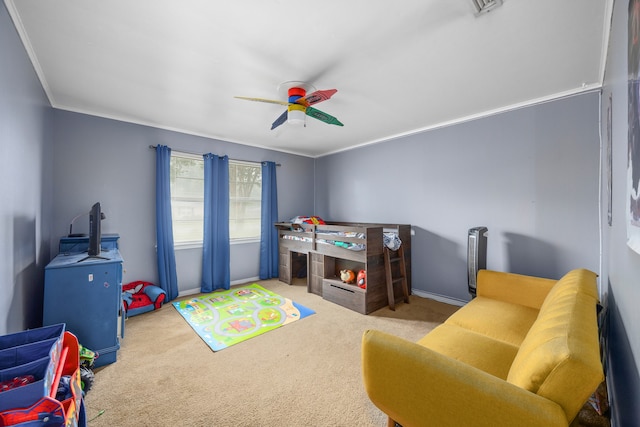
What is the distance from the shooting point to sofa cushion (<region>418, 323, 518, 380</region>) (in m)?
1.36

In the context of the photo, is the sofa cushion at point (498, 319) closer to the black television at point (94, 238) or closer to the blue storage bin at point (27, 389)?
the blue storage bin at point (27, 389)

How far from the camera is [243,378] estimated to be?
1891 millimetres

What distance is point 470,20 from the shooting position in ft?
5.03

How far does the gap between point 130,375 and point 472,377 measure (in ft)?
7.63

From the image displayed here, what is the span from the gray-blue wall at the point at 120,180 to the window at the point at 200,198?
0.21m

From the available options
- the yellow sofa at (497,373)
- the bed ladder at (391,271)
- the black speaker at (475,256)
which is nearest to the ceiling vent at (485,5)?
the yellow sofa at (497,373)

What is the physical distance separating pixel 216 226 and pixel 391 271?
8.71 feet

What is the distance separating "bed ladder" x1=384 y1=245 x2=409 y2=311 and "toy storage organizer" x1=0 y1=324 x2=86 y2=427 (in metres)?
2.82

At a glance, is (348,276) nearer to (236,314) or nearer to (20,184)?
(236,314)

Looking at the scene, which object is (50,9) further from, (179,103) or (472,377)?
(472,377)

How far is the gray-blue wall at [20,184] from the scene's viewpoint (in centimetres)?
146

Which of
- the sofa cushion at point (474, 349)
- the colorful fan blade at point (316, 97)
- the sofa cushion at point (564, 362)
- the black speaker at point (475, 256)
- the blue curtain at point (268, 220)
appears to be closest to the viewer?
the sofa cushion at point (564, 362)

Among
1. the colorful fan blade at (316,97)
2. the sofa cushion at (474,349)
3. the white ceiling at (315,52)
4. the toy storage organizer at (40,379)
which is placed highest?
the white ceiling at (315,52)

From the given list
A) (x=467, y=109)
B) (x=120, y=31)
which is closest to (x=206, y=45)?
(x=120, y=31)
